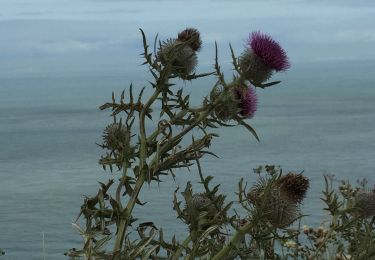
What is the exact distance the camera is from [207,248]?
265cm

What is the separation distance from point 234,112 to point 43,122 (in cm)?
2223

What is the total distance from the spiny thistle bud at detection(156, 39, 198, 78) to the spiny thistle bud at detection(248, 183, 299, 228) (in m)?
0.47

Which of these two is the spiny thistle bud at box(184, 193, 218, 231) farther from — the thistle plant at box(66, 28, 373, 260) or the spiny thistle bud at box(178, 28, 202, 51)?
the spiny thistle bud at box(178, 28, 202, 51)

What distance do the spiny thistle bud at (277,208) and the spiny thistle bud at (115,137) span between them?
464 mm

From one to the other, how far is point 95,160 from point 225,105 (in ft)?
34.3

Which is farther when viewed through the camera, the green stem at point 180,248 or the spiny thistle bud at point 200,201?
the spiny thistle bud at point 200,201

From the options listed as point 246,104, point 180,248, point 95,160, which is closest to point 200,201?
point 180,248

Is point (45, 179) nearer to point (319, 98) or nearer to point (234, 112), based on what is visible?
point (234, 112)

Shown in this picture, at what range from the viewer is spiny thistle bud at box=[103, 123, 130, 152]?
9.46ft

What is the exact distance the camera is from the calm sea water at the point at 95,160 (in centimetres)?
790

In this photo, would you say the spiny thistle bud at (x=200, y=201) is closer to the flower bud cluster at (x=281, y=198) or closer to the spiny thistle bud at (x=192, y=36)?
the flower bud cluster at (x=281, y=198)

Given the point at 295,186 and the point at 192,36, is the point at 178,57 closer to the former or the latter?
the point at 192,36

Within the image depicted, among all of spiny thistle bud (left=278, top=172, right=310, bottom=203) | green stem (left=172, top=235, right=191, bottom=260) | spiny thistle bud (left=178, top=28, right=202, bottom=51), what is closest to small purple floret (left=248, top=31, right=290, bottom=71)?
spiny thistle bud (left=178, top=28, right=202, bottom=51)

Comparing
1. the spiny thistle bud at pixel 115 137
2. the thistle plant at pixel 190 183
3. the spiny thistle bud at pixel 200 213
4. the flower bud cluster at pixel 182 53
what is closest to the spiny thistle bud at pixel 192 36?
the flower bud cluster at pixel 182 53
